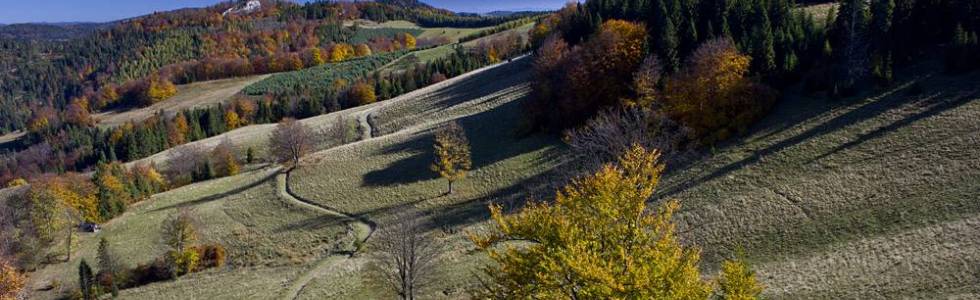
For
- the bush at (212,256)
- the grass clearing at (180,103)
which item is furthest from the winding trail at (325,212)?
the grass clearing at (180,103)

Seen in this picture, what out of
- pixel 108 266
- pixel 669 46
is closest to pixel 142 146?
pixel 108 266

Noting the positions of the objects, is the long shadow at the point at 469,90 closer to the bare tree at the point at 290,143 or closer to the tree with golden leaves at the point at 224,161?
the bare tree at the point at 290,143

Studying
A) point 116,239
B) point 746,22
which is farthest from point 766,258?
point 116,239

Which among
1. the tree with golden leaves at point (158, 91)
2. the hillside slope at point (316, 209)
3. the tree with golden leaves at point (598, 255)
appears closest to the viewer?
the tree with golden leaves at point (598, 255)

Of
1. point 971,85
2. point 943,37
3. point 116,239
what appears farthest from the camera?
point 116,239

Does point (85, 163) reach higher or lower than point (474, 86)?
lower

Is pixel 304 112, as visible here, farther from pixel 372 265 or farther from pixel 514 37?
pixel 372 265
